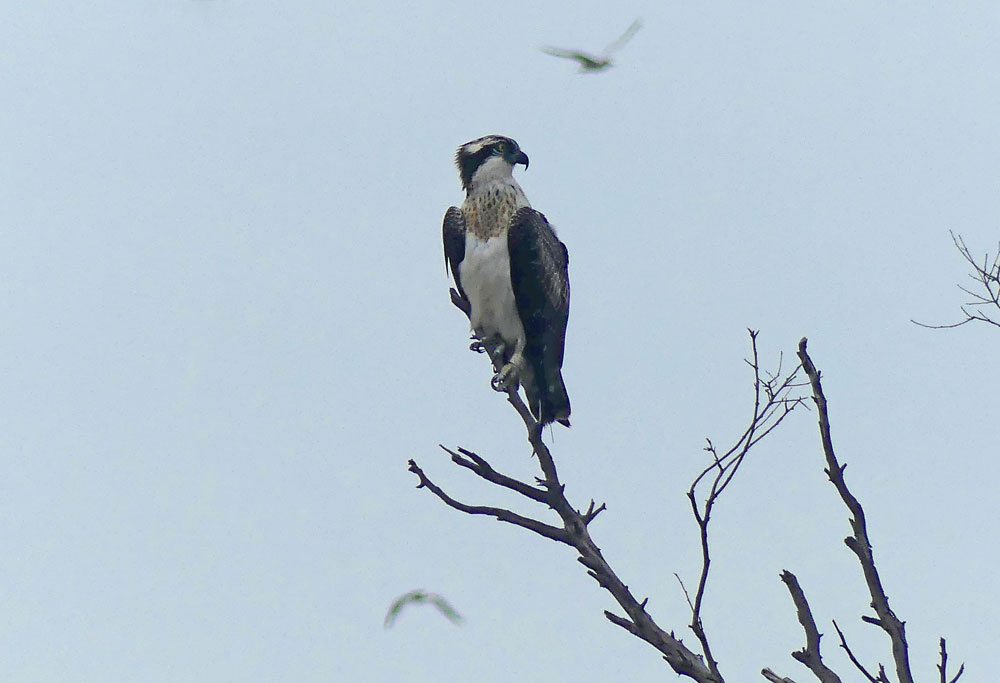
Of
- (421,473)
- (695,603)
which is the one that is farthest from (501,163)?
(695,603)

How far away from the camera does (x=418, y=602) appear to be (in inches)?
129

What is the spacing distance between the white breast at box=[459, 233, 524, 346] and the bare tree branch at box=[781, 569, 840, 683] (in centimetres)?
422

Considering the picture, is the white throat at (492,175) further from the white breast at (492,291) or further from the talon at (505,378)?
the talon at (505,378)

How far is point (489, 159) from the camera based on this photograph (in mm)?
8938

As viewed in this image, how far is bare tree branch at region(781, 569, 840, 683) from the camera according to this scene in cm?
426

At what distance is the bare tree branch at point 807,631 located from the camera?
14.0 feet

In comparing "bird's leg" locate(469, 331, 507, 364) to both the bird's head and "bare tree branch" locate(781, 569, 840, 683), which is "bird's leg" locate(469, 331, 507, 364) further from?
"bare tree branch" locate(781, 569, 840, 683)

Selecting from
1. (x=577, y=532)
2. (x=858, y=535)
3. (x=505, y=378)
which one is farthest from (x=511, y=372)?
(x=858, y=535)

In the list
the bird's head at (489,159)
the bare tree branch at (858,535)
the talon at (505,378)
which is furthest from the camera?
the bird's head at (489,159)

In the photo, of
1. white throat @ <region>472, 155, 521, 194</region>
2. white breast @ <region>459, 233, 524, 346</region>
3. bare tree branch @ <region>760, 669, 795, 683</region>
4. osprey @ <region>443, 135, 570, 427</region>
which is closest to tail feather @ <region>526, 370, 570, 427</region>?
osprey @ <region>443, 135, 570, 427</region>

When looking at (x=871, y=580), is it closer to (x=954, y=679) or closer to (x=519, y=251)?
(x=954, y=679)

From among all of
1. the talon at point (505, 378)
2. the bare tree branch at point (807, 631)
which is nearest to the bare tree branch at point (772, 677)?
the bare tree branch at point (807, 631)

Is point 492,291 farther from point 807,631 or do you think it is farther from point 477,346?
point 807,631

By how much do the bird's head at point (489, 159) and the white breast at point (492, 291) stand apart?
28.1 inches
